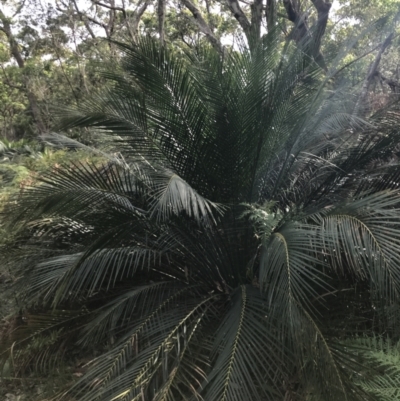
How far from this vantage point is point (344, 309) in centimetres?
278

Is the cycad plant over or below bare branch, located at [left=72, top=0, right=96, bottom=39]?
below

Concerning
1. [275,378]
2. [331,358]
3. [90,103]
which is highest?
[90,103]

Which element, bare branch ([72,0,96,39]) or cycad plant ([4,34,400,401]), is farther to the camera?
bare branch ([72,0,96,39])

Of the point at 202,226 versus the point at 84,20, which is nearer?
the point at 202,226

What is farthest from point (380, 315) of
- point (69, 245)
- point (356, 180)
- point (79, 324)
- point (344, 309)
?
point (69, 245)

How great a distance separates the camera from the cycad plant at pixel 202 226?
2.29 meters

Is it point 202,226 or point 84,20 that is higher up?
point 84,20

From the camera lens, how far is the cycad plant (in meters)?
2.29

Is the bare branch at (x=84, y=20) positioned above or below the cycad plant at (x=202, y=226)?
above

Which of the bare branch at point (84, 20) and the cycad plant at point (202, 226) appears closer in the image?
the cycad plant at point (202, 226)

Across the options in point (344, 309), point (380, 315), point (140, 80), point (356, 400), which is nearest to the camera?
point (356, 400)

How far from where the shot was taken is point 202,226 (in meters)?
2.97

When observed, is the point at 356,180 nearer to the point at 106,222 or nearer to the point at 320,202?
the point at 320,202

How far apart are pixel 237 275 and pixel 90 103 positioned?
169cm
